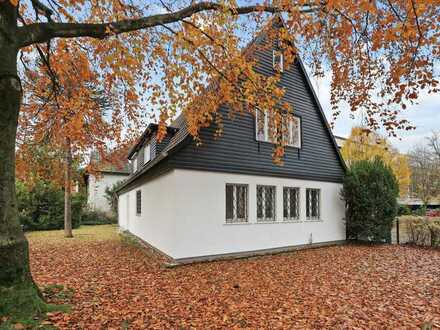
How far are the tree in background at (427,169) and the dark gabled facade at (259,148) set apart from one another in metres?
22.5

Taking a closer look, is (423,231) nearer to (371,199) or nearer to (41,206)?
(371,199)

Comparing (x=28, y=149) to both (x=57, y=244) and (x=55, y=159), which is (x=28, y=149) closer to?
(x=55, y=159)

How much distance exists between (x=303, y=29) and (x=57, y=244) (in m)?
12.7

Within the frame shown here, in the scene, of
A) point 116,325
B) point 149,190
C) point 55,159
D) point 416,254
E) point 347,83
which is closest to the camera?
point 116,325

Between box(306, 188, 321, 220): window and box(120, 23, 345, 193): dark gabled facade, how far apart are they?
2.11 feet

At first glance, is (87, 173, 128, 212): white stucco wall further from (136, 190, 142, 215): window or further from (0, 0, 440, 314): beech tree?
(0, 0, 440, 314): beech tree

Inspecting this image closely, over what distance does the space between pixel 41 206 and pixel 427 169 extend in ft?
124

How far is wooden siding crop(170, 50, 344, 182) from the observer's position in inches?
357

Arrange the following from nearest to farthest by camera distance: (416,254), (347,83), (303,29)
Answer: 1. (303,29)
2. (347,83)
3. (416,254)

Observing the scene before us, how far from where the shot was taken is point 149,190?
11.4 meters

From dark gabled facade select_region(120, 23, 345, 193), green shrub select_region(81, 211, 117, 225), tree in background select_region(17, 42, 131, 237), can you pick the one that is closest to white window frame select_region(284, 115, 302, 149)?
dark gabled facade select_region(120, 23, 345, 193)

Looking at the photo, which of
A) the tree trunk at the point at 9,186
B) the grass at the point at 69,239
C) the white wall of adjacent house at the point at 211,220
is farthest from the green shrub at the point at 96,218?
the tree trunk at the point at 9,186

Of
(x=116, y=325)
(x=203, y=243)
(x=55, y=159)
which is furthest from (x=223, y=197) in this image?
(x=55, y=159)

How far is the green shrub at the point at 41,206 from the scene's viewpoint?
18.6 meters
